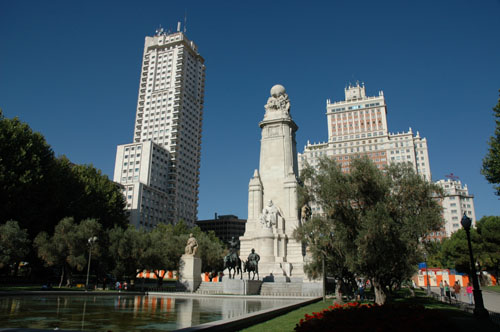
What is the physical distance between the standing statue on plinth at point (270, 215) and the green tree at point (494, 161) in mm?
21394

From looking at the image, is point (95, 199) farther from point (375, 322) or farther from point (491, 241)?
point (491, 241)

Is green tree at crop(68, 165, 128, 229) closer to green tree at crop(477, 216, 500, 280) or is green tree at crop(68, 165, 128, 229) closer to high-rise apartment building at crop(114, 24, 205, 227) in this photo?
high-rise apartment building at crop(114, 24, 205, 227)

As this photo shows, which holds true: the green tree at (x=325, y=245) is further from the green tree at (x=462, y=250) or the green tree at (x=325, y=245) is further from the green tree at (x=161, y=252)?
the green tree at (x=462, y=250)

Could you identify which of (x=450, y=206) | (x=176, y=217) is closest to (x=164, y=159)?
(x=176, y=217)

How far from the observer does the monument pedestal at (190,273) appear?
101ft

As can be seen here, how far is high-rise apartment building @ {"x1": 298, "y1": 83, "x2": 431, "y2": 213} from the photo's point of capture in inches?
4218

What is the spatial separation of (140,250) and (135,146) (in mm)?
63014

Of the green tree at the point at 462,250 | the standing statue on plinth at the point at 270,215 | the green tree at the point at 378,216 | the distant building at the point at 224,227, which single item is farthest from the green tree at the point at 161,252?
the distant building at the point at 224,227

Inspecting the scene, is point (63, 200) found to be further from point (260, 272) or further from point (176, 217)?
point (176, 217)

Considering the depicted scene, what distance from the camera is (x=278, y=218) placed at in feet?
131

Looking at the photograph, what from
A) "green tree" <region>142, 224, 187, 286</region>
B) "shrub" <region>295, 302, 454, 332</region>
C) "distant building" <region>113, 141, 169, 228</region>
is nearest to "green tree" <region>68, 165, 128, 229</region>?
"green tree" <region>142, 224, 187, 286</region>

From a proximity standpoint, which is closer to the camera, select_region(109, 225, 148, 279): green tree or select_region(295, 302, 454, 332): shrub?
select_region(295, 302, 454, 332): shrub

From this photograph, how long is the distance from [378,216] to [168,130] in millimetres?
95356

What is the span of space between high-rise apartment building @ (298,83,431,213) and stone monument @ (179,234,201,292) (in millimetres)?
79724
